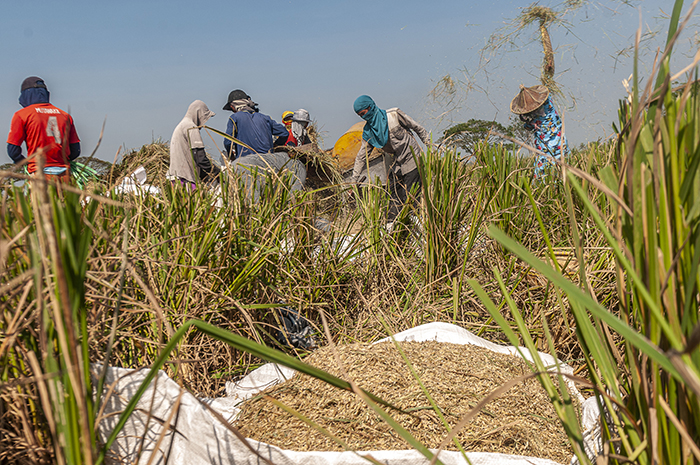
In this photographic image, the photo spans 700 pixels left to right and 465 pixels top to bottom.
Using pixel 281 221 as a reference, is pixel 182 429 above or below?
below

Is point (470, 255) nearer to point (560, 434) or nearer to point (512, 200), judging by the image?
point (512, 200)

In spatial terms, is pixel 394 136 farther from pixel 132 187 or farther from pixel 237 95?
pixel 132 187

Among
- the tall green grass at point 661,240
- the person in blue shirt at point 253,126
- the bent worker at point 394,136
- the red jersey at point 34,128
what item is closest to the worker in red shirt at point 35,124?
the red jersey at point 34,128

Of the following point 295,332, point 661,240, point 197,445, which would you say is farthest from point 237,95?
point 661,240

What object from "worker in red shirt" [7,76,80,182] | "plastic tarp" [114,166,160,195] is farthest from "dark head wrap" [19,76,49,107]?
"plastic tarp" [114,166,160,195]

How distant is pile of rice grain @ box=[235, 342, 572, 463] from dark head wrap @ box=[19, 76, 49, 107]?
3.84 meters

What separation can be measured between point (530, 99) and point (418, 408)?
486cm

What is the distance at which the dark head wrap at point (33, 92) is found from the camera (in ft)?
13.0

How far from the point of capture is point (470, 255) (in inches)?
97.3

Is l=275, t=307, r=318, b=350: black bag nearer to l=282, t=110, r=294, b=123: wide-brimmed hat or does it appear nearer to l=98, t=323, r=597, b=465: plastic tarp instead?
l=98, t=323, r=597, b=465: plastic tarp

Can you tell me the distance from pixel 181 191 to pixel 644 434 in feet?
6.01

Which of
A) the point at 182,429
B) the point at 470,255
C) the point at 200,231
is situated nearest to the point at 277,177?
the point at 200,231

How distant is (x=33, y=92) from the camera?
3953 millimetres

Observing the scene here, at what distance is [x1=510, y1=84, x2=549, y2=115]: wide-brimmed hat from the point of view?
5008 mm
